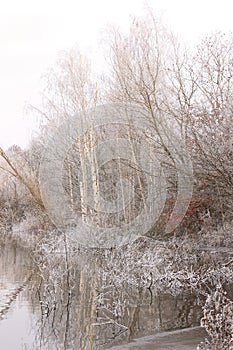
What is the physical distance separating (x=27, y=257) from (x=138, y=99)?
28.5 feet

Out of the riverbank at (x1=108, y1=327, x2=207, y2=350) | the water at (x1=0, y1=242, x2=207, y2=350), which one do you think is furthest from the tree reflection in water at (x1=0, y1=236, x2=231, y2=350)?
the riverbank at (x1=108, y1=327, x2=207, y2=350)

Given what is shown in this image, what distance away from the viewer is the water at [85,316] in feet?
23.1

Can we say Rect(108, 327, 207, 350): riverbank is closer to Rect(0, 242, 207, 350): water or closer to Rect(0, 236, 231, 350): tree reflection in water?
Rect(0, 242, 207, 350): water

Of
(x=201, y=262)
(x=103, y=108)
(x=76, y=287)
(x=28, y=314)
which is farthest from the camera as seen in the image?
(x=103, y=108)

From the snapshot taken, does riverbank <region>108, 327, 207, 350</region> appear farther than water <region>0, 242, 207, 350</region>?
No

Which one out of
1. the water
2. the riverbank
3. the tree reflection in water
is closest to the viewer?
the riverbank

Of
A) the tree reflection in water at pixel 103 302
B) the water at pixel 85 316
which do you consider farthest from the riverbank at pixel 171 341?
the tree reflection in water at pixel 103 302

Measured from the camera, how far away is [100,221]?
60.7 feet

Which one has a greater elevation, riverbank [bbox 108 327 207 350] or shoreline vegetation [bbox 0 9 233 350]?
shoreline vegetation [bbox 0 9 233 350]

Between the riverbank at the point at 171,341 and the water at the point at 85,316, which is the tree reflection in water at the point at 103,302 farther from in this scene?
the riverbank at the point at 171,341

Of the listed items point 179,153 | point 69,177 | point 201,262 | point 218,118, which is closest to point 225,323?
point 179,153

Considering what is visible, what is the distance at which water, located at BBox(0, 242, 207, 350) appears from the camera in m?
7.05

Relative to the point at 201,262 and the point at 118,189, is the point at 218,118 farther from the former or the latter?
the point at 118,189

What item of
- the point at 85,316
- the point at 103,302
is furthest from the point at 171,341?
the point at 103,302
